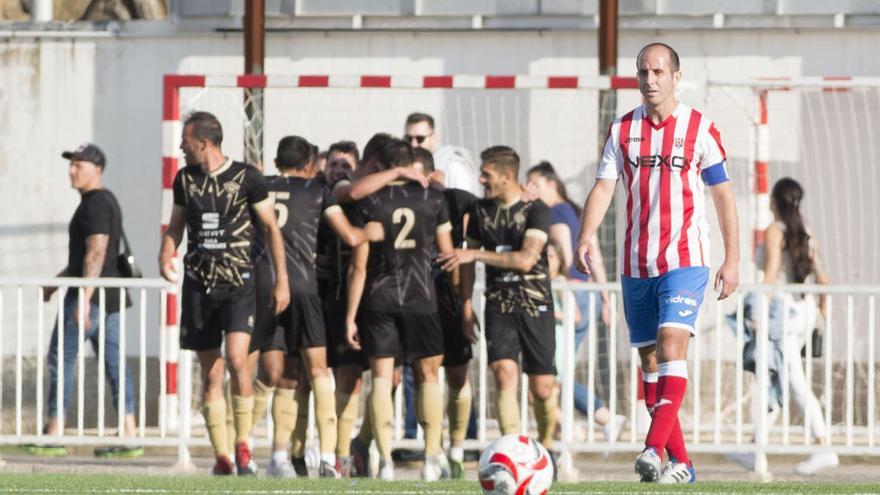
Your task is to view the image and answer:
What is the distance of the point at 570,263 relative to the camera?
1400cm

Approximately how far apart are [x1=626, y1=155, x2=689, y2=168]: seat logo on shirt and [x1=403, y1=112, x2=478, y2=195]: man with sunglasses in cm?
293

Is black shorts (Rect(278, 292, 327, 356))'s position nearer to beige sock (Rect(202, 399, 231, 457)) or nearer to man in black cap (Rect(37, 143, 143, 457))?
beige sock (Rect(202, 399, 231, 457))

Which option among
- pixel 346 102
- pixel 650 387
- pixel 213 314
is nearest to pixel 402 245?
pixel 213 314

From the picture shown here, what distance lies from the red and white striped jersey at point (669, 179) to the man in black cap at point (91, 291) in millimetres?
5007

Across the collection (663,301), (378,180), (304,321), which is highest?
(378,180)

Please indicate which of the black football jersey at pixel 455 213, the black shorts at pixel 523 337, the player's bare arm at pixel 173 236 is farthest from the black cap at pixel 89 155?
the black shorts at pixel 523 337

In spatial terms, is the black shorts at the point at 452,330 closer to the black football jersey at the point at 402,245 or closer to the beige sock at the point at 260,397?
the black football jersey at the point at 402,245

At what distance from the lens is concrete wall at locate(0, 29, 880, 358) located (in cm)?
1596

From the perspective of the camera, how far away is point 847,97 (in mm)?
16406

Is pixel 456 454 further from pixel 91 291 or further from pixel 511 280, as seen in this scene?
pixel 91 291

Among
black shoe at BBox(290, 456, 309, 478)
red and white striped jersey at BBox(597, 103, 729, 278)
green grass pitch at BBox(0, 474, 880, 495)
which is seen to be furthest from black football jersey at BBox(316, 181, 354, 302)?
red and white striped jersey at BBox(597, 103, 729, 278)

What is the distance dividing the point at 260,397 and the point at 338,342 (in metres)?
0.72

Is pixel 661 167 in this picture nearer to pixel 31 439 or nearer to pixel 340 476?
pixel 340 476

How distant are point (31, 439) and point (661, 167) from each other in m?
5.74
